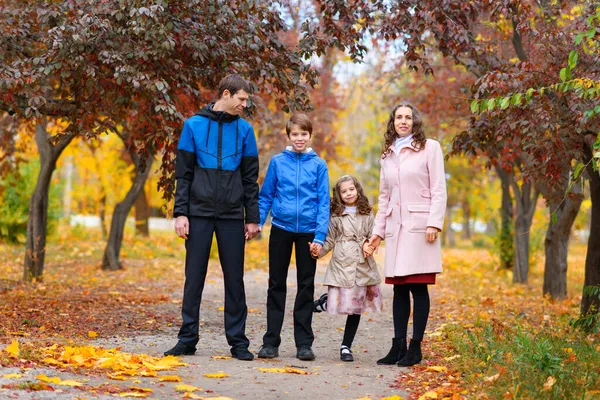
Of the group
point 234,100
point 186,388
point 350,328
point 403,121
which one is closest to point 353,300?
point 350,328

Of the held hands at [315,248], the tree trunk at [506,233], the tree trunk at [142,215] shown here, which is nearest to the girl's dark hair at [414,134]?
the held hands at [315,248]

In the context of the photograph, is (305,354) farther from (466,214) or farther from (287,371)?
(466,214)

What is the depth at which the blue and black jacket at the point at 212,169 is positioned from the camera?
6.28 metres

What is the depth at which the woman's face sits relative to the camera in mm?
6414

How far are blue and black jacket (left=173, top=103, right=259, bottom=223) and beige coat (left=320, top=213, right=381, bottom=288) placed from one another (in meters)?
0.70

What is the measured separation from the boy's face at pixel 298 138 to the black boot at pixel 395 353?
5.58ft

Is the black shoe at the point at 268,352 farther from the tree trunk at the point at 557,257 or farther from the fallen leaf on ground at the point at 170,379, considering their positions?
the tree trunk at the point at 557,257

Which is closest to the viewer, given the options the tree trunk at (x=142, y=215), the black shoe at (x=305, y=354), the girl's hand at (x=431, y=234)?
the girl's hand at (x=431, y=234)

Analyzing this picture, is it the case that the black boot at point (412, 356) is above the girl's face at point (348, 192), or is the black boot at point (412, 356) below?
below

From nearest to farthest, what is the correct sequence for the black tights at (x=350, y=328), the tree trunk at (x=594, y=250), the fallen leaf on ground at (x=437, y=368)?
the fallen leaf on ground at (x=437, y=368)
the black tights at (x=350, y=328)
the tree trunk at (x=594, y=250)

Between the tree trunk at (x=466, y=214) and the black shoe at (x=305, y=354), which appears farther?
the tree trunk at (x=466, y=214)

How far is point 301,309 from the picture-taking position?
6648mm

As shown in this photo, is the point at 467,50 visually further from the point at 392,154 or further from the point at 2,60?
the point at 2,60

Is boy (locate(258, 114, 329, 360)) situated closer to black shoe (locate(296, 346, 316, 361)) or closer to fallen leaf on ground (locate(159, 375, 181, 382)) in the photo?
black shoe (locate(296, 346, 316, 361))
